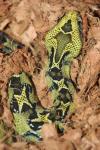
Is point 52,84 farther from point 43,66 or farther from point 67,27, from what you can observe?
point 67,27

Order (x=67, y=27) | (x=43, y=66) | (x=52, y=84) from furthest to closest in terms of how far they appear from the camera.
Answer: (x=67, y=27) < (x=43, y=66) < (x=52, y=84)

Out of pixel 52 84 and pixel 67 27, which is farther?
pixel 67 27

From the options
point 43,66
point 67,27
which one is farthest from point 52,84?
point 67,27

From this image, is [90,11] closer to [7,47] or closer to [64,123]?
[7,47]

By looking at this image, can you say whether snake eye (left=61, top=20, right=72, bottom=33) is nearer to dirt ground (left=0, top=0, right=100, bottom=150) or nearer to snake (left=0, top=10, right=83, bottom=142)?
snake (left=0, top=10, right=83, bottom=142)

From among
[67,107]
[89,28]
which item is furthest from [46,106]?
[89,28]

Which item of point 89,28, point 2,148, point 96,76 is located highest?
point 89,28
